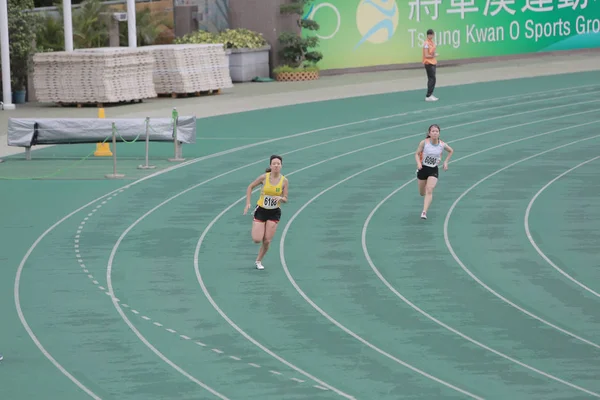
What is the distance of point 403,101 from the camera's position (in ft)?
112

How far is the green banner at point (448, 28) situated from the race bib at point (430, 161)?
22.7m

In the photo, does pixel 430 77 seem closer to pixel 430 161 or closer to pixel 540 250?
pixel 430 161

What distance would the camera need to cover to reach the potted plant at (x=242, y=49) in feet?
128

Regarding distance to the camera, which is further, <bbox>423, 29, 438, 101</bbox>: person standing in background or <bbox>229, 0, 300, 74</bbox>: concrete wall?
<bbox>229, 0, 300, 74</bbox>: concrete wall

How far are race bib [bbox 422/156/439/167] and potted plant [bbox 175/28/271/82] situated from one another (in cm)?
2031

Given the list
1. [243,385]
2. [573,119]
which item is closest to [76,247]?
[243,385]

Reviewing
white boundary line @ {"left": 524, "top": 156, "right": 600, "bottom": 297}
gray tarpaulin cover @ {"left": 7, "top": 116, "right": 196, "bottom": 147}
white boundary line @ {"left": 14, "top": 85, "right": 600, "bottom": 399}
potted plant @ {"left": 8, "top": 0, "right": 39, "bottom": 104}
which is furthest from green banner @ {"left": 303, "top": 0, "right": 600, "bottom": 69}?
white boundary line @ {"left": 524, "top": 156, "right": 600, "bottom": 297}

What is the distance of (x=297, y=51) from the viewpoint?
40.3 meters

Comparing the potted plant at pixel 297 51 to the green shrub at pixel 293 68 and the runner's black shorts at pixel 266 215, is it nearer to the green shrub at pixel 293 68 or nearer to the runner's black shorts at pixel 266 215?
the green shrub at pixel 293 68

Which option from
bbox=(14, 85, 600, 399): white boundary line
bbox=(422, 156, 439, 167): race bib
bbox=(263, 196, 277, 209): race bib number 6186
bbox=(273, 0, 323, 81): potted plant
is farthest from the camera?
bbox=(273, 0, 323, 81): potted plant

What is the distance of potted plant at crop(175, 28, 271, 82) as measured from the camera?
39.1 m

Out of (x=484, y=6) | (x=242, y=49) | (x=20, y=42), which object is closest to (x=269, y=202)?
(x=20, y=42)

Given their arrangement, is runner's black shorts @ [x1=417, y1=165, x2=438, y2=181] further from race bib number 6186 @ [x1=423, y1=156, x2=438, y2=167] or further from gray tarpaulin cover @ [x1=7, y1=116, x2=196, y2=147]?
gray tarpaulin cover @ [x1=7, y1=116, x2=196, y2=147]

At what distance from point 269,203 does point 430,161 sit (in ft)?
14.1
